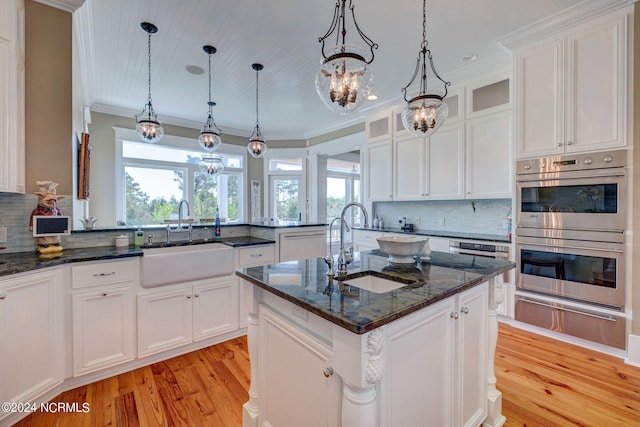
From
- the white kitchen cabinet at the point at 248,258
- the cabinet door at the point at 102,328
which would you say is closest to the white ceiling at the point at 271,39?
the white kitchen cabinet at the point at 248,258

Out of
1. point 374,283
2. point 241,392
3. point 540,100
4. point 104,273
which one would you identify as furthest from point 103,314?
point 540,100

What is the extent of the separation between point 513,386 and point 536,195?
5.84 ft

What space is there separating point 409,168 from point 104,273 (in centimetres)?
376

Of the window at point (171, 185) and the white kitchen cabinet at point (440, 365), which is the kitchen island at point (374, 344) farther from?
the window at point (171, 185)

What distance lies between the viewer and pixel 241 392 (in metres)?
2.03

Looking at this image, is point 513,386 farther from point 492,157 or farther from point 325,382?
point 492,157

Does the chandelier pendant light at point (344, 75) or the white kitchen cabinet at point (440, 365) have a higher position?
the chandelier pendant light at point (344, 75)

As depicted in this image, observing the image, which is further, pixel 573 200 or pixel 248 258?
pixel 248 258

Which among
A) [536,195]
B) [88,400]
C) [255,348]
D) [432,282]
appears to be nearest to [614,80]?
[536,195]

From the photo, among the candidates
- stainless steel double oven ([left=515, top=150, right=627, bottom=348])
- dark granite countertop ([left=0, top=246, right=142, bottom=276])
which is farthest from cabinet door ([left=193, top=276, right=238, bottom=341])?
stainless steel double oven ([left=515, top=150, right=627, bottom=348])

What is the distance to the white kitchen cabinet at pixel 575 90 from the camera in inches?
93.0

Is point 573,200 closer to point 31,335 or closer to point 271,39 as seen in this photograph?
point 271,39

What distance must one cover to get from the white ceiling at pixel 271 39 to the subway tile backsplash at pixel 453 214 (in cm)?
163

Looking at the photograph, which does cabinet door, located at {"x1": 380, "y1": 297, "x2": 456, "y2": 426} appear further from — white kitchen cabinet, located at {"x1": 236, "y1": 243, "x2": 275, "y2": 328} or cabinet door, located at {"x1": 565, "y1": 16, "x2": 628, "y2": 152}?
cabinet door, located at {"x1": 565, "y1": 16, "x2": 628, "y2": 152}
